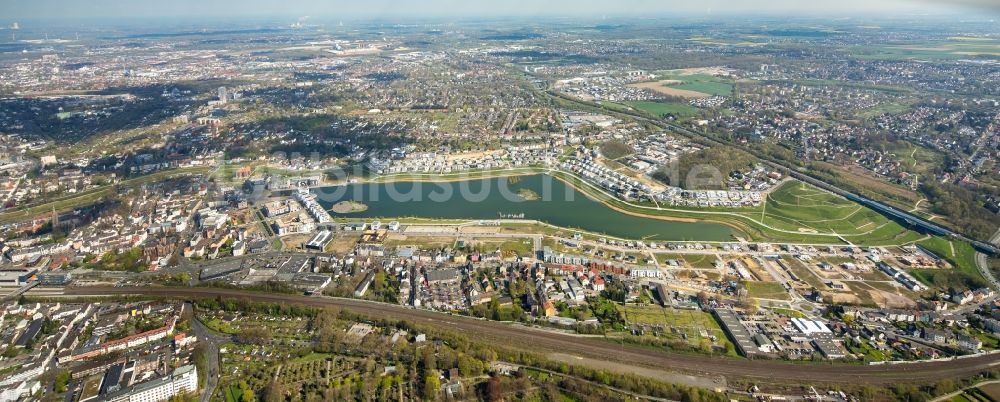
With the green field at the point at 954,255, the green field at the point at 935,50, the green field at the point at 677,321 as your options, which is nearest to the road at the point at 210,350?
the green field at the point at 677,321

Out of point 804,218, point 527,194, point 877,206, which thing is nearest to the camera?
point 804,218

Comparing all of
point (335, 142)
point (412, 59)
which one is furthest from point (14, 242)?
point (412, 59)

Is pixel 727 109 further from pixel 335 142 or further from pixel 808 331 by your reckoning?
pixel 808 331

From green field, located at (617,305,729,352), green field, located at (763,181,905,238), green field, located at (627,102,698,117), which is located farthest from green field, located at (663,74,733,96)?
green field, located at (617,305,729,352)

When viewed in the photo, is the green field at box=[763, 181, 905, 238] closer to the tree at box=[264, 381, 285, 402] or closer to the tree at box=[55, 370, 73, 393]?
the tree at box=[264, 381, 285, 402]

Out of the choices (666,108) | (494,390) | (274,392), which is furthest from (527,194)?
(666,108)

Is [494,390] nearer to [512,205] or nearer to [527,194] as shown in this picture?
[512,205]

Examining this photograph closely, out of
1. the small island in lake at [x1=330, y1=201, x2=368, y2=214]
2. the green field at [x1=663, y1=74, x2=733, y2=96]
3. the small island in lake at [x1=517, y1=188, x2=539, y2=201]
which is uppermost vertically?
the green field at [x1=663, y1=74, x2=733, y2=96]

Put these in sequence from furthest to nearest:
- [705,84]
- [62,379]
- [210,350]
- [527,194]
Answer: [705,84] → [527,194] → [210,350] → [62,379]
